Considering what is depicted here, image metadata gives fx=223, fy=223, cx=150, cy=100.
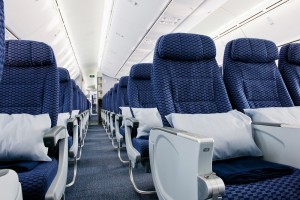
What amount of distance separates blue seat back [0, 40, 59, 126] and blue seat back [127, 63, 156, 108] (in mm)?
1276

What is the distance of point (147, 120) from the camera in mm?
2244

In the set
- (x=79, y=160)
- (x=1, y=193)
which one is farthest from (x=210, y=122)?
(x=79, y=160)

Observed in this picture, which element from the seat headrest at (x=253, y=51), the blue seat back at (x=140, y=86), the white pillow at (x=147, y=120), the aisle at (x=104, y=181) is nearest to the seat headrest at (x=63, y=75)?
the blue seat back at (x=140, y=86)

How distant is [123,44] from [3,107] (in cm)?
794

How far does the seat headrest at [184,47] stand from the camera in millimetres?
1721

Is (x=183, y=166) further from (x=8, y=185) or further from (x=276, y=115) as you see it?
(x=276, y=115)

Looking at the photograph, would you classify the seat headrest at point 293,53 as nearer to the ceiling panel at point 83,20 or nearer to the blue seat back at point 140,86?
the blue seat back at point 140,86

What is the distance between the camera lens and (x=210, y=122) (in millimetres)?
1321

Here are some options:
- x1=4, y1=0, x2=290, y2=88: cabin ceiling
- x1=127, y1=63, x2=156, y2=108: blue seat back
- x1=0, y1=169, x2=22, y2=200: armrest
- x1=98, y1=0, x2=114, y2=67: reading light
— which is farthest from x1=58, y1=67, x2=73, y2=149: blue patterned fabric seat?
x1=98, y1=0, x2=114, y2=67: reading light

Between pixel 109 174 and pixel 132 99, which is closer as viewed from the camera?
pixel 109 174

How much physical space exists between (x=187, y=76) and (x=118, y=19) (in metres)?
5.74

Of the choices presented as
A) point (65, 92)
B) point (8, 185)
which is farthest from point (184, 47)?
point (65, 92)

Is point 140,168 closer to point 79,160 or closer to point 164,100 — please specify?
point 79,160

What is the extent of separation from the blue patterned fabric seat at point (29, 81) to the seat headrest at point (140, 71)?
1.29m
